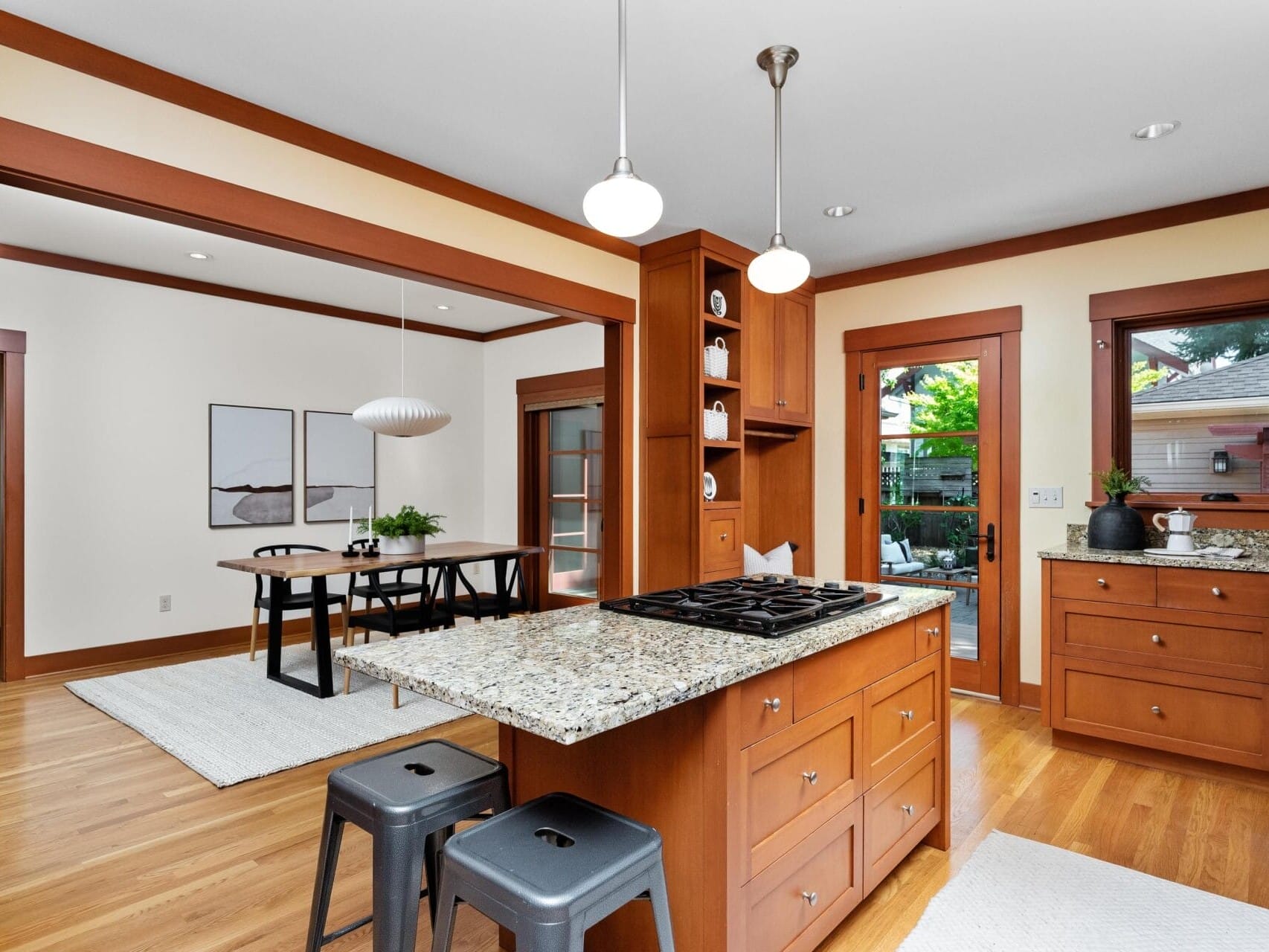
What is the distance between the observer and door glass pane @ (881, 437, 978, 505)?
4.16m

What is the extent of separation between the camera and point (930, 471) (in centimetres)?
430

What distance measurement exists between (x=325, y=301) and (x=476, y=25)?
415cm

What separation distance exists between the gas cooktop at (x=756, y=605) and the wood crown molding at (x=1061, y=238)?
256cm

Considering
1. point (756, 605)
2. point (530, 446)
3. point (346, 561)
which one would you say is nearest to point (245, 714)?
point (346, 561)

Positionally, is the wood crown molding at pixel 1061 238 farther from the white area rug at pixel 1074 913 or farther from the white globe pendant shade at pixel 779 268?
the white area rug at pixel 1074 913

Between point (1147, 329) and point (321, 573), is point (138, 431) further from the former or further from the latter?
point (1147, 329)

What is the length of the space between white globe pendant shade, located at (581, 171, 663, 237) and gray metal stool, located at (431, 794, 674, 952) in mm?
1236

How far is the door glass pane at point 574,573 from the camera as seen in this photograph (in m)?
6.39

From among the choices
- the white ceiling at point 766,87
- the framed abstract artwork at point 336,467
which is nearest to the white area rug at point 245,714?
the framed abstract artwork at point 336,467

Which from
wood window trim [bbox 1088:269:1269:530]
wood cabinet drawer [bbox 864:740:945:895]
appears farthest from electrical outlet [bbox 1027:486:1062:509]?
wood cabinet drawer [bbox 864:740:945:895]

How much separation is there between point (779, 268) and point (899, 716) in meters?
1.38

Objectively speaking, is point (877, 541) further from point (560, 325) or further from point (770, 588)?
point (560, 325)

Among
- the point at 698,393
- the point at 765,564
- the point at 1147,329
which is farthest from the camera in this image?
the point at 765,564

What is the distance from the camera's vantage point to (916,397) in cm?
436
